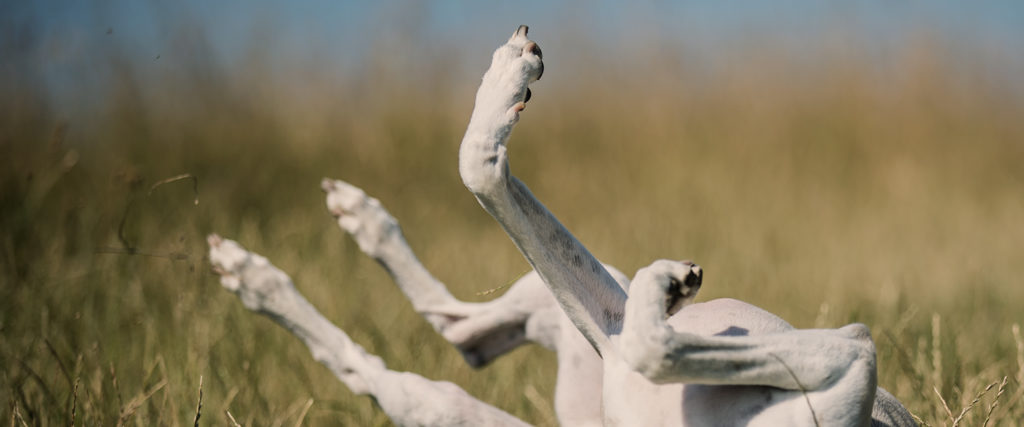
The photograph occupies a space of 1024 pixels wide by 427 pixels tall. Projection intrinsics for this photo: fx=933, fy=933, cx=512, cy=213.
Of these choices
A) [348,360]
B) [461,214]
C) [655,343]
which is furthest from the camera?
[461,214]

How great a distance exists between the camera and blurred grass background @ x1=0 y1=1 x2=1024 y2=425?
2869mm

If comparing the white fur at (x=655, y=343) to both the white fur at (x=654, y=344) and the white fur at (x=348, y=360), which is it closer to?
the white fur at (x=654, y=344)

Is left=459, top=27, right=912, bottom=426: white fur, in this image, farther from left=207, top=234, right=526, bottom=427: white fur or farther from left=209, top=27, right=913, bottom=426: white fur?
left=207, top=234, right=526, bottom=427: white fur

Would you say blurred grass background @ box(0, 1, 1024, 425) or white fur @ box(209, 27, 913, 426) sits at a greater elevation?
white fur @ box(209, 27, 913, 426)

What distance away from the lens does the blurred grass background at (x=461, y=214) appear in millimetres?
2869

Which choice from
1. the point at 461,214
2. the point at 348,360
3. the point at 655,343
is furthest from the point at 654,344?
the point at 461,214

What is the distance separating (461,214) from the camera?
5844 millimetres

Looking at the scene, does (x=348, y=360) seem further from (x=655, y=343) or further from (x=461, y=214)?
(x=461, y=214)

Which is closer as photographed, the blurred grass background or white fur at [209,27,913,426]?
white fur at [209,27,913,426]

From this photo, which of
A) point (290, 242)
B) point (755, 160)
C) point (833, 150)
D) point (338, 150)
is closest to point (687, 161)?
point (755, 160)

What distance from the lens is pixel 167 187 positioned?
5023mm

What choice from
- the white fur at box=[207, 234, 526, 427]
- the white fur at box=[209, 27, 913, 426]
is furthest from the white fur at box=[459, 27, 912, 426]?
the white fur at box=[207, 234, 526, 427]

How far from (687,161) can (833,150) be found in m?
1.08

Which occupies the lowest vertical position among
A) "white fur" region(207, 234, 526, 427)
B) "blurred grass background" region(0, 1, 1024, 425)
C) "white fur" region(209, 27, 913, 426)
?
"blurred grass background" region(0, 1, 1024, 425)
